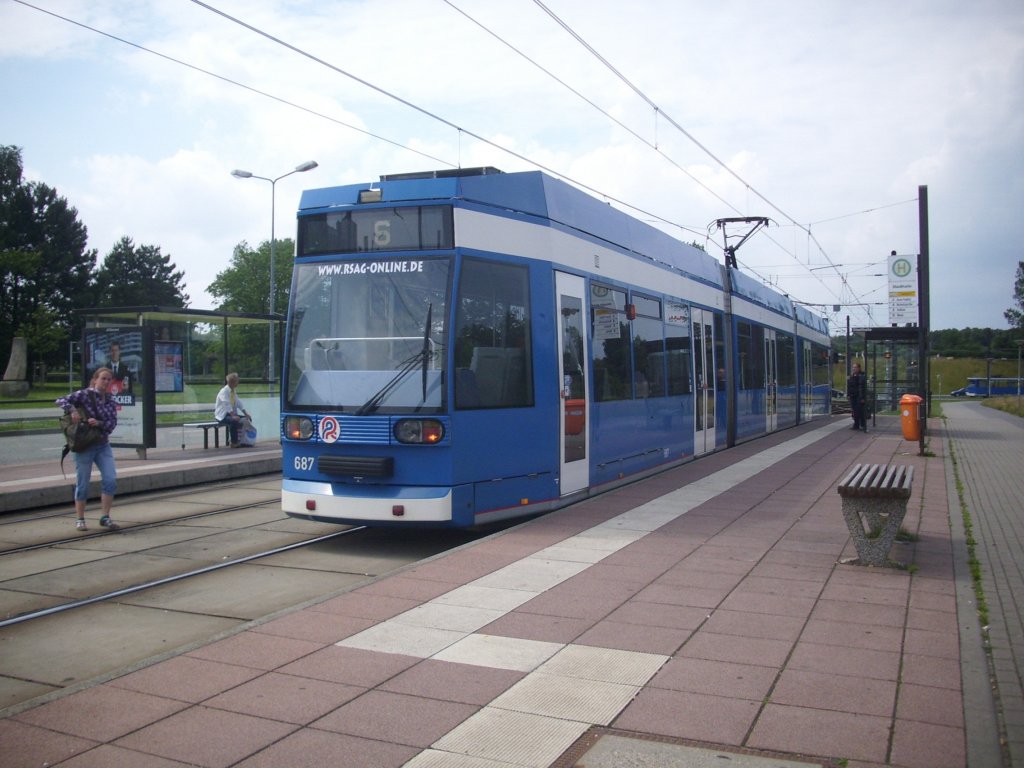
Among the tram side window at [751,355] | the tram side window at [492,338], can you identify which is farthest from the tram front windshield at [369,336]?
the tram side window at [751,355]

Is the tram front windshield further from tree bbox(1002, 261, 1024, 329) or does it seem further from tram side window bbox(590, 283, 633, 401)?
tree bbox(1002, 261, 1024, 329)

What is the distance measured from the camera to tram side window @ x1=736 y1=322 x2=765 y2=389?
20.4 metres

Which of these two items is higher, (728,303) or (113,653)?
(728,303)

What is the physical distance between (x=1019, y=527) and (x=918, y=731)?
6.82 metres

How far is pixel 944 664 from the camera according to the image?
17.5 ft

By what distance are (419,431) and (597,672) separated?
386cm

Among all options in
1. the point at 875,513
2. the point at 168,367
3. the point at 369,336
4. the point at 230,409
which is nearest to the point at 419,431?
the point at 369,336

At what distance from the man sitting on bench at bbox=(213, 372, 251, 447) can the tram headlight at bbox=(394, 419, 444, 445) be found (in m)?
12.5

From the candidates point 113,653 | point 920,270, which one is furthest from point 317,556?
point 920,270

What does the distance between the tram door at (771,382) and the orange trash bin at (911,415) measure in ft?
11.6

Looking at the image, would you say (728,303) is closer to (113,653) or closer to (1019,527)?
(1019,527)

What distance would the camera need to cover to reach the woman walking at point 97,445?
416 inches

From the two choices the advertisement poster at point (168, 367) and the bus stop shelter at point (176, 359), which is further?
the advertisement poster at point (168, 367)

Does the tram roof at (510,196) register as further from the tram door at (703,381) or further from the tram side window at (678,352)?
the tram door at (703,381)
